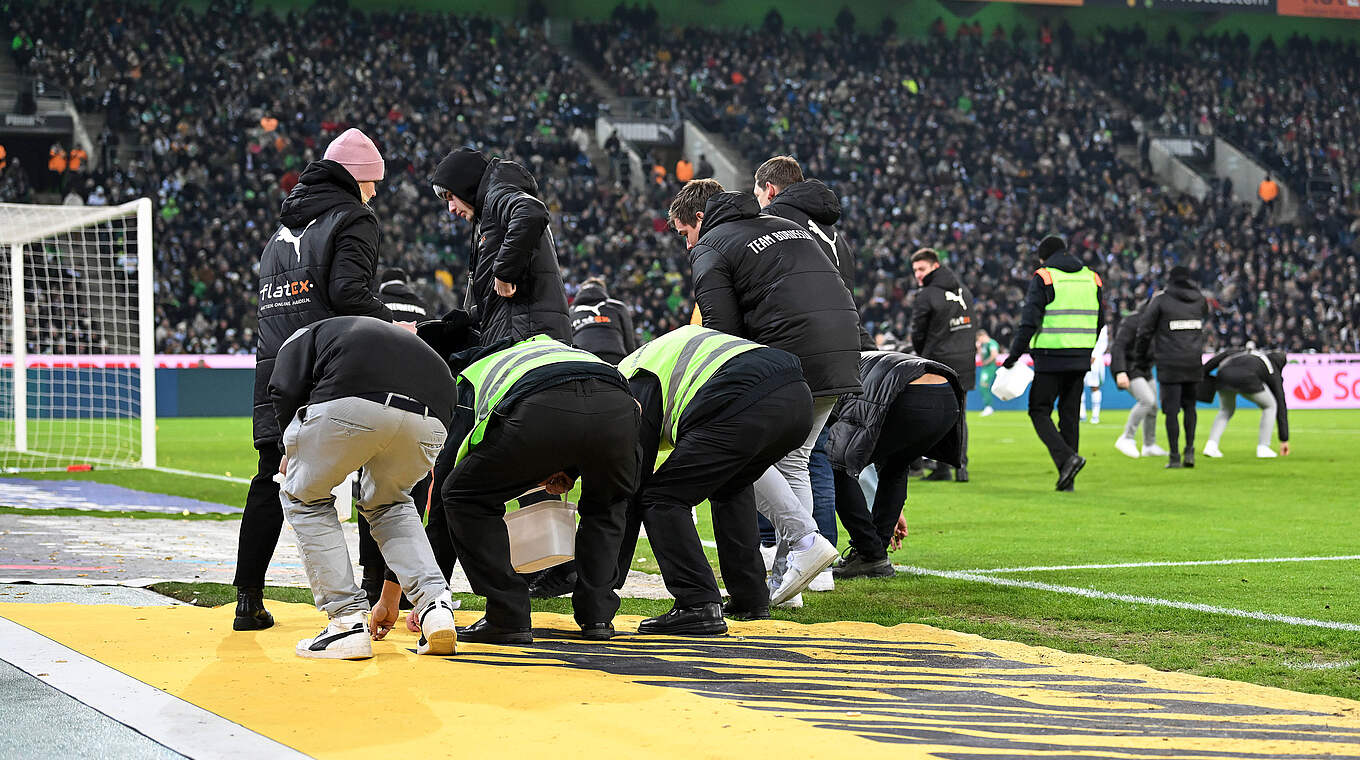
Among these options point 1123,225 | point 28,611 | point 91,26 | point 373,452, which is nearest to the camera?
point 373,452

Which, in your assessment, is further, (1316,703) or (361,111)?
(361,111)

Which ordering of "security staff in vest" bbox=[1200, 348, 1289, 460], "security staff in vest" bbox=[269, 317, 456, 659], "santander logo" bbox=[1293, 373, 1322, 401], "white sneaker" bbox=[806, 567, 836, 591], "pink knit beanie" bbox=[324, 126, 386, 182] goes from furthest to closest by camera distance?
"santander logo" bbox=[1293, 373, 1322, 401] < "security staff in vest" bbox=[1200, 348, 1289, 460] < "white sneaker" bbox=[806, 567, 836, 591] < "pink knit beanie" bbox=[324, 126, 386, 182] < "security staff in vest" bbox=[269, 317, 456, 659]

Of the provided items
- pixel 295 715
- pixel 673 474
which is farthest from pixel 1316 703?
pixel 295 715

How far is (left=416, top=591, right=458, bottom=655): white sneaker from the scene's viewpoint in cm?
518

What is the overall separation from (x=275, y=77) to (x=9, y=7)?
20.6 ft

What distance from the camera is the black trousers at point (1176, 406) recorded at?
15352mm

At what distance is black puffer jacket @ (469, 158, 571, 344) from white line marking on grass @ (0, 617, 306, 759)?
92.7 inches

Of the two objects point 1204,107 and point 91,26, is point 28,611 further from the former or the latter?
point 1204,107

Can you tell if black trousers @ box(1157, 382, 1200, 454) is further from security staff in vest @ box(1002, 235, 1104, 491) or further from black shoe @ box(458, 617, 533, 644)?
black shoe @ box(458, 617, 533, 644)

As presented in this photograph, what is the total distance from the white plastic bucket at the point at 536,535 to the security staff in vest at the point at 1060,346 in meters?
7.79

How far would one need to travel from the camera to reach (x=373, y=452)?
5121mm

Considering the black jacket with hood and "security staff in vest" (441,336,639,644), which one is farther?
the black jacket with hood

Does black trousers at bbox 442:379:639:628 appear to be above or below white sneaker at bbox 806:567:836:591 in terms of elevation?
above

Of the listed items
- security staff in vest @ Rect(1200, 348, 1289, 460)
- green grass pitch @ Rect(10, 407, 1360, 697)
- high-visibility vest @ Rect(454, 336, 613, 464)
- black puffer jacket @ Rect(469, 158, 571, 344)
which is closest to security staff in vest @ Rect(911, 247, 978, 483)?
green grass pitch @ Rect(10, 407, 1360, 697)
